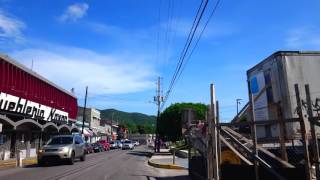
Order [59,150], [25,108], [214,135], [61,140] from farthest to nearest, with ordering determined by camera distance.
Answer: [25,108] < [61,140] < [59,150] < [214,135]

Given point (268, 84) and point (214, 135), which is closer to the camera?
point (214, 135)

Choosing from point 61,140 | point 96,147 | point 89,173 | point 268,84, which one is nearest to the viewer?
point 268,84

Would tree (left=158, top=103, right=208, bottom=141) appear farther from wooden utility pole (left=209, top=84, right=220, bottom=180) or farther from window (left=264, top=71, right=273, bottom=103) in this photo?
wooden utility pole (left=209, top=84, right=220, bottom=180)

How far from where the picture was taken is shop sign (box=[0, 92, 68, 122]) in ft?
102

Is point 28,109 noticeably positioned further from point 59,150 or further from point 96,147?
point 96,147

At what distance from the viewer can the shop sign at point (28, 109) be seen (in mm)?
31125

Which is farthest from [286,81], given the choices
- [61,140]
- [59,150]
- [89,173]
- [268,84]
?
[61,140]

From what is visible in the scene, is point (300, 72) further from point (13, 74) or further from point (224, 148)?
point (13, 74)

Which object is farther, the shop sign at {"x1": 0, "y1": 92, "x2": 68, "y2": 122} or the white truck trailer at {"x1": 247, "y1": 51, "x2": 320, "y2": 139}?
the shop sign at {"x1": 0, "y1": 92, "x2": 68, "y2": 122}

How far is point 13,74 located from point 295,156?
86.0ft

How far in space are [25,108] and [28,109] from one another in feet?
2.29

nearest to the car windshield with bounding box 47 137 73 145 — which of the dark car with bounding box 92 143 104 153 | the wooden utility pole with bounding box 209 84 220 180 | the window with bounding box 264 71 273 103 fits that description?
the wooden utility pole with bounding box 209 84 220 180

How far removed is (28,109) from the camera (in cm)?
3603

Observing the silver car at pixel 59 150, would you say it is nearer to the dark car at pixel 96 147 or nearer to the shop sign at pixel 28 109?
the shop sign at pixel 28 109
